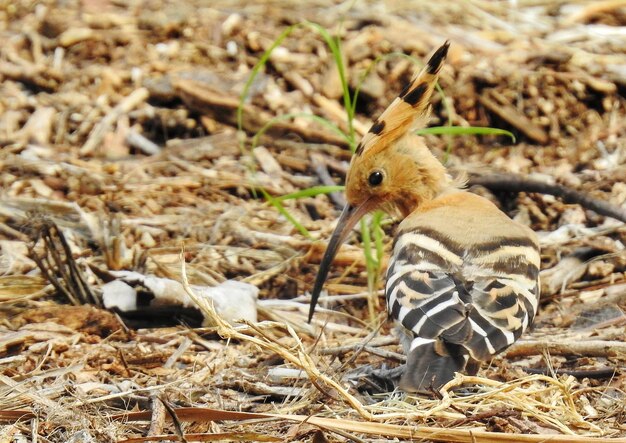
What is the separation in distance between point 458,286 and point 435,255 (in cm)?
24

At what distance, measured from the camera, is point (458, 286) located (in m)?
3.20

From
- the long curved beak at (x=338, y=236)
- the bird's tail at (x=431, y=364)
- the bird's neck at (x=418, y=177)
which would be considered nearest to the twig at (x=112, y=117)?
the long curved beak at (x=338, y=236)

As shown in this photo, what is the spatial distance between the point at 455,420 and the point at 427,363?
0.20m

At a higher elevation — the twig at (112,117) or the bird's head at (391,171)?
the bird's head at (391,171)

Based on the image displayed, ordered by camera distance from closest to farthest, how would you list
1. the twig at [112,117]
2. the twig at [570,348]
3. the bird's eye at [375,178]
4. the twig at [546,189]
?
the twig at [570,348] → the bird's eye at [375,178] → the twig at [546,189] → the twig at [112,117]

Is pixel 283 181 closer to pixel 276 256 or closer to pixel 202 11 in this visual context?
pixel 276 256

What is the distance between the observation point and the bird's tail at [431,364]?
9.16ft

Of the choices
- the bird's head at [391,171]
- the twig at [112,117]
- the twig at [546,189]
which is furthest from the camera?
the twig at [112,117]

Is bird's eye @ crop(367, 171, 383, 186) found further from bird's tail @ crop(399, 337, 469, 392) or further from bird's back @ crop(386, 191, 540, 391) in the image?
bird's tail @ crop(399, 337, 469, 392)

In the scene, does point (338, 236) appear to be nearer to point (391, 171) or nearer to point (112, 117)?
point (391, 171)

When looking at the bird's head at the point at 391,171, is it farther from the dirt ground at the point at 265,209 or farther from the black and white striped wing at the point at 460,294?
the black and white striped wing at the point at 460,294

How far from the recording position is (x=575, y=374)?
3230 mm

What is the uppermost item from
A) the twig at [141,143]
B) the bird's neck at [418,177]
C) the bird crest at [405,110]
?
the bird crest at [405,110]

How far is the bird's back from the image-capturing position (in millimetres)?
2898
